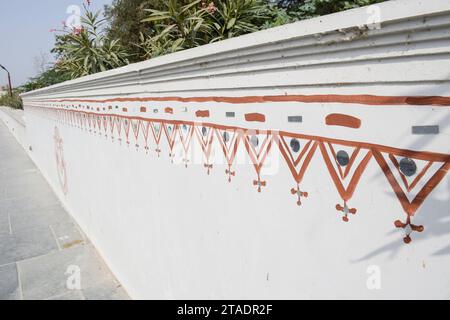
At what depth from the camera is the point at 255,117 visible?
1.60 metres

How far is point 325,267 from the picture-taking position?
1.40 meters

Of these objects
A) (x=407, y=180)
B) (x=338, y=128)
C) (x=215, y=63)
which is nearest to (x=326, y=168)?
(x=338, y=128)

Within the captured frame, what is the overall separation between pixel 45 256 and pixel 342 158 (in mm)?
4656

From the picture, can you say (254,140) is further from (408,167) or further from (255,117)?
(408,167)

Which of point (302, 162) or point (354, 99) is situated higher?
point (354, 99)

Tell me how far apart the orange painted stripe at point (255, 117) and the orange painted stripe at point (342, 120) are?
0.35m

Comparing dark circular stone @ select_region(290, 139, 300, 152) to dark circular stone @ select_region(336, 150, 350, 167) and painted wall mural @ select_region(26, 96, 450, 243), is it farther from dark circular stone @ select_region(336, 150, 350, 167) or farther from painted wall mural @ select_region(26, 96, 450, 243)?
dark circular stone @ select_region(336, 150, 350, 167)

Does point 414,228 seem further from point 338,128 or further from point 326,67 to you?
point 326,67

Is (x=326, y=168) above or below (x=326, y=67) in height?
below

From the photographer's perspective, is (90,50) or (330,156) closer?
(330,156)

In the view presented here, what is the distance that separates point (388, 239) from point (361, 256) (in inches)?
5.3

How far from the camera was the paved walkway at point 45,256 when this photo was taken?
3.95m

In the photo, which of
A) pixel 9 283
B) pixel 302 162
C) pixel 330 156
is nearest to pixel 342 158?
pixel 330 156

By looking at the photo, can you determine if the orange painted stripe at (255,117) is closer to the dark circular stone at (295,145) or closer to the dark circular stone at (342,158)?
the dark circular stone at (295,145)
